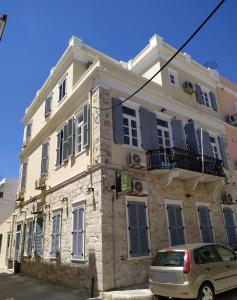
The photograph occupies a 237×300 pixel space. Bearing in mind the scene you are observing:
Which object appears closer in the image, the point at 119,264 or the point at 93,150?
the point at 119,264

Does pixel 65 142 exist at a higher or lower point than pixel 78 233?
higher

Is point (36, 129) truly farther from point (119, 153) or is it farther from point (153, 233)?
point (153, 233)

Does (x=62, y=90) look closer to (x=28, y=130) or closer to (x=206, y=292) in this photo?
(x=28, y=130)

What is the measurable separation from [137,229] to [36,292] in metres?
4.05

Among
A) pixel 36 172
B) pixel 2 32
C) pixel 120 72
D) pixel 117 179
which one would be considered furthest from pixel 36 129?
pixel 2 32

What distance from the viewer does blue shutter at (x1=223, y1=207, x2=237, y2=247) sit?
38.7 feet

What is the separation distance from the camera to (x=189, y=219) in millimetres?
10461

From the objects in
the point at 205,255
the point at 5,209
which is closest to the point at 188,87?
the point at 205,255

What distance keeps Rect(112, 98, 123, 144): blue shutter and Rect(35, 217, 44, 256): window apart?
19.1 ft

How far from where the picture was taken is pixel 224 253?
709cm

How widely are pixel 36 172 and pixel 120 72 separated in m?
7.09

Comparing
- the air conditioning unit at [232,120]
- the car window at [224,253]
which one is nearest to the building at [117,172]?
the air conditioning unit at [232,120]

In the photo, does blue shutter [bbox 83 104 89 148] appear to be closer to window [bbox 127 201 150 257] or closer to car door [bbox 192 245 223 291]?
window [bbox 127 201 150 257]

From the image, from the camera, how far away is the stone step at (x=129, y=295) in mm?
6717
